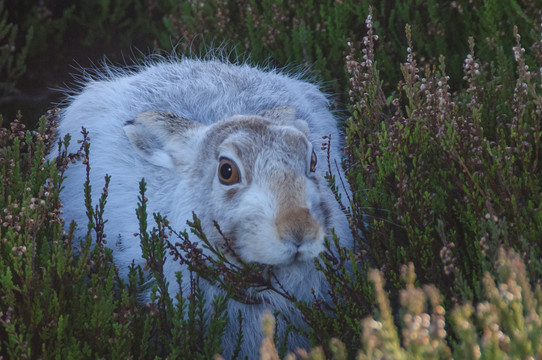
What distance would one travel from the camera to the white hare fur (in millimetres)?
2758

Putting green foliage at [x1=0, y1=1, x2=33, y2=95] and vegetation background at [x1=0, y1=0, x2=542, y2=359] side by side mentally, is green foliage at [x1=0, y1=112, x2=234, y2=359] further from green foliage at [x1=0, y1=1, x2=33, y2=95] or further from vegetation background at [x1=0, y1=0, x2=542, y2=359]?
green foliage at [x1=0, y1=1, x2=33, y2=95]

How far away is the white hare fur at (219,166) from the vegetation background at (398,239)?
128 mm

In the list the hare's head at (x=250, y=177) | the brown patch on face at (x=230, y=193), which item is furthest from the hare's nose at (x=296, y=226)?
the brown patch on face at (x=230, y=193)

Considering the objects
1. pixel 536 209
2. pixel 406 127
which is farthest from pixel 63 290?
pixel 536 209

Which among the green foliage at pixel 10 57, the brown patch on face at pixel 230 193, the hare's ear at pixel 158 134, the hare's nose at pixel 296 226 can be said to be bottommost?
the hare's nose at pixel 296 226

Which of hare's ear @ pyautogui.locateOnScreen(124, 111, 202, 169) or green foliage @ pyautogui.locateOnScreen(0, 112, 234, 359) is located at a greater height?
hare's ear @ pyautogui.locateOnScreen(124, 111, 202, 169)

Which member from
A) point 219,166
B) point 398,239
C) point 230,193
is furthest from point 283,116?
point 398,239

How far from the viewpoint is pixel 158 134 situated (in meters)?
3.38

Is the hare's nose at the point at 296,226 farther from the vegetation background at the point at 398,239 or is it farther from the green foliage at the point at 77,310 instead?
the green foliage at the point at 77,310

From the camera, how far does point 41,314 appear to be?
2504 mm

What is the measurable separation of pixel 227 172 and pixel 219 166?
5 centimetres

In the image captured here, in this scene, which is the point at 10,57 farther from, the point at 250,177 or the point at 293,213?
the point at 293,213

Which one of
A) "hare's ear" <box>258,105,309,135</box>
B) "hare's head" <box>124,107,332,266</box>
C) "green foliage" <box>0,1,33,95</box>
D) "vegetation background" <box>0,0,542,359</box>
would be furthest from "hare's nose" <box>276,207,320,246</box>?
"green foliage" <box>0,1,33,95</box>

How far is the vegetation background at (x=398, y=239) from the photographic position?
6.33ft
